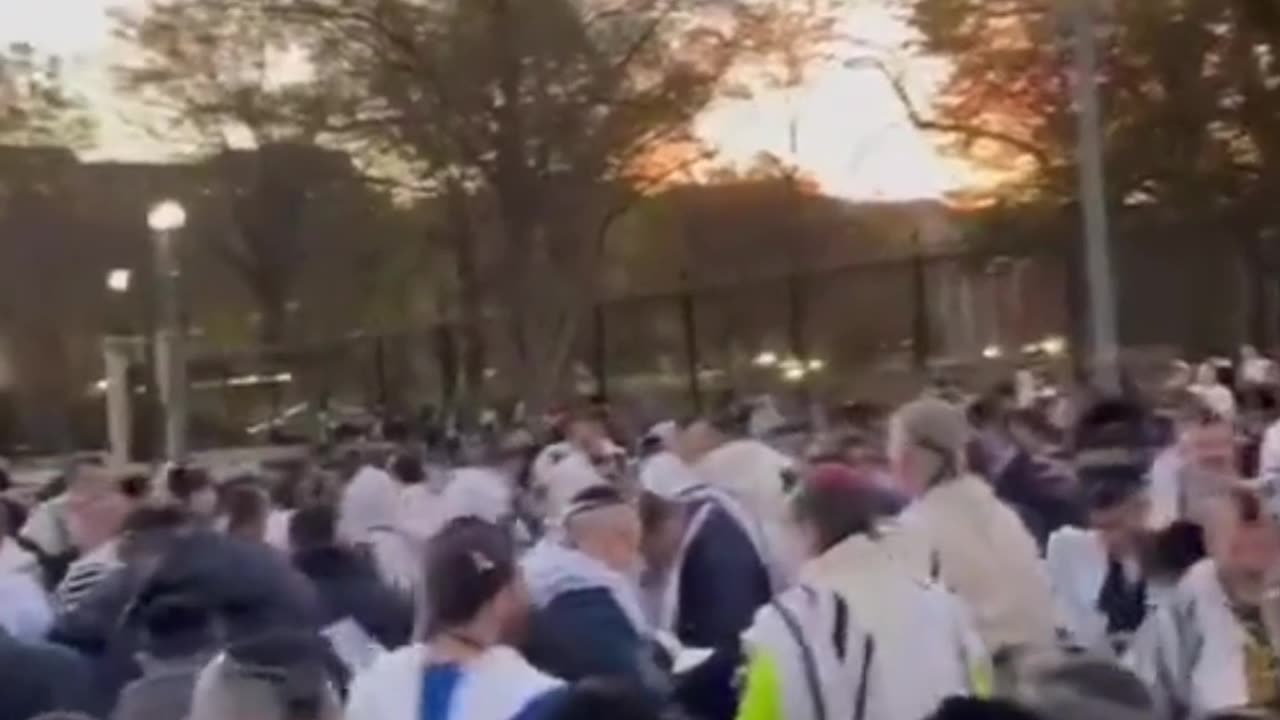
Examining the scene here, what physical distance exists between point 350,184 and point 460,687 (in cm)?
3586

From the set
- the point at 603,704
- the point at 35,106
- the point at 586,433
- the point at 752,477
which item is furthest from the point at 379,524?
Result: the point at 35,106

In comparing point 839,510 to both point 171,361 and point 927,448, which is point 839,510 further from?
point 171,361

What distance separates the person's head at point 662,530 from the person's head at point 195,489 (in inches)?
82.3

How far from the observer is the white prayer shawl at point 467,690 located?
21.3 feet

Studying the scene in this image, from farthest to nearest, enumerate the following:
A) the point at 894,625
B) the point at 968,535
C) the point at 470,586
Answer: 1. the point at 968,535
2. the point at 894,625
3. the point at 470,586

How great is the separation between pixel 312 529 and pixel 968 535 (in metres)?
2.92

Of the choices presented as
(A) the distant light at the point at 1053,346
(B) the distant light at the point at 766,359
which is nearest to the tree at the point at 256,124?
(B) the distant light at the point at 766,359

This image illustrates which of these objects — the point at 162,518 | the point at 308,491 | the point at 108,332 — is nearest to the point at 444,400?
the point at 108,332

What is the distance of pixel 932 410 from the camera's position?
8.66 m

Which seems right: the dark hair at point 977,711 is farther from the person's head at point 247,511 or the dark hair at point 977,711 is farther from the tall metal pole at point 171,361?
the tall metal pole at point 171,361

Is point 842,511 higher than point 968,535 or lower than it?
higher

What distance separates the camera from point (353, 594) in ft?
31.3

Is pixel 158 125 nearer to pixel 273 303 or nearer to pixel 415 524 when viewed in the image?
pixel 273 303

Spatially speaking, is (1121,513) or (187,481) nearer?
(1121,513)
